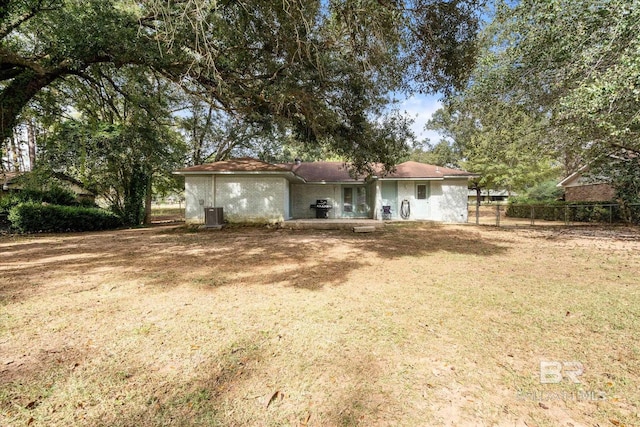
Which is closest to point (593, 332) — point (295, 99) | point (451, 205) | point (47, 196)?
point (295, 99)

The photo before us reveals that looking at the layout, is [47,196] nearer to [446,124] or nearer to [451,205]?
[451,205]

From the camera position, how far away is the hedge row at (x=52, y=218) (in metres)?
11.7

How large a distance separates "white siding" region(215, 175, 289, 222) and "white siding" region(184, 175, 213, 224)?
39 centimetres

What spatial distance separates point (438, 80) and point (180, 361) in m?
7.79

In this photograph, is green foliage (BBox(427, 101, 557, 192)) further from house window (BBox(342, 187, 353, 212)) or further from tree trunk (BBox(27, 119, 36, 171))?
tree trunk (BBox(27, 119, 36, 171))

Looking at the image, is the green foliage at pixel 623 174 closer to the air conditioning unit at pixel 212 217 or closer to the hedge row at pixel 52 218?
the air conditioning unit at pixel 212 217

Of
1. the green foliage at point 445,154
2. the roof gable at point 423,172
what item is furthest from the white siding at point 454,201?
the green foliage at point 445,154

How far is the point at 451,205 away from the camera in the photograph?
1677 centimetres

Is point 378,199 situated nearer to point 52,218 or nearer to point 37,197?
point 52,218

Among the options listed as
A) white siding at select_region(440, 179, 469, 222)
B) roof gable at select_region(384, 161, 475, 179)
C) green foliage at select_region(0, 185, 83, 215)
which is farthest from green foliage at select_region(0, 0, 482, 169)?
white siding at select_region(440, 179, 469, 222)

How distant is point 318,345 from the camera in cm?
277

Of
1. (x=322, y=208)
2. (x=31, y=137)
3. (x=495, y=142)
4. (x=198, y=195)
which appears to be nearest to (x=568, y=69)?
(x=495, y=142)

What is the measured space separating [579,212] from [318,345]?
832 inches

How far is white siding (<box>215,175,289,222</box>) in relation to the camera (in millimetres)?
13383
